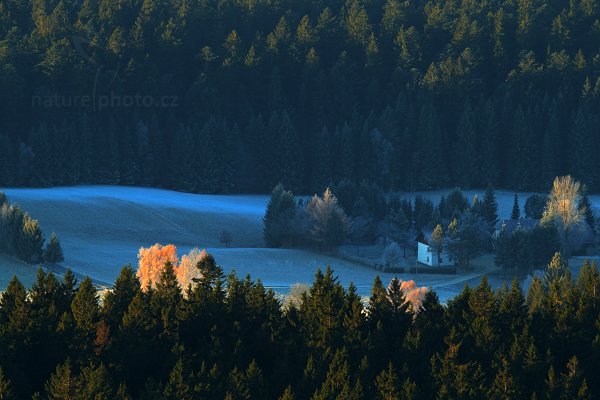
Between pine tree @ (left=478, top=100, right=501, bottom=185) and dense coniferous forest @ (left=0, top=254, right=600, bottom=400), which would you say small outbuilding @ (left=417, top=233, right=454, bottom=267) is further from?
dense coniferous forest @ (left=0, top=254, right=600, bottom=400)

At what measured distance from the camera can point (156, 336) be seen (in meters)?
52.4

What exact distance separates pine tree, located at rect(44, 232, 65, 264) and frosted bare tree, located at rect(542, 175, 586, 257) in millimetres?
32017

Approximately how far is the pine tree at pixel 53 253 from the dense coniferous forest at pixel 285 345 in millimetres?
39063

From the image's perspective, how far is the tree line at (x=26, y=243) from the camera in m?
96.3

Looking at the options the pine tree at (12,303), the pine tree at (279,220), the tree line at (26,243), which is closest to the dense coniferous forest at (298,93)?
the pine tree at (279,220)

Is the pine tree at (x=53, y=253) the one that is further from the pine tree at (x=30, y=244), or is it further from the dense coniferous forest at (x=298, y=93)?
the dense coniferous forest at (x=298, y=93)

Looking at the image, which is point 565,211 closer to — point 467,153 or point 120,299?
point 467,153

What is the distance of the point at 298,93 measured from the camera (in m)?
156

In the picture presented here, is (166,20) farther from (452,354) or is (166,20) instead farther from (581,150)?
(452,354)

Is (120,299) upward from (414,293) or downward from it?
upward

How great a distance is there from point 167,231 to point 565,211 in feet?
93.9

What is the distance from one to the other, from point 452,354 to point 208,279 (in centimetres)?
1048

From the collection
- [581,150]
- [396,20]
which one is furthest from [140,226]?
[396,20]

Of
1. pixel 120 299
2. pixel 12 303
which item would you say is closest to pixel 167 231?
pixel 120 299
